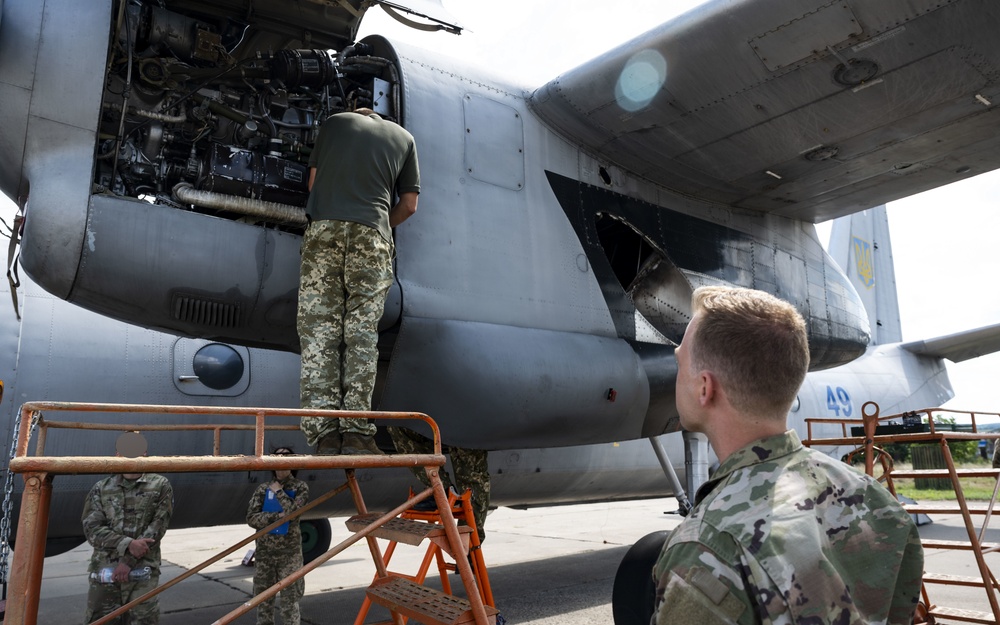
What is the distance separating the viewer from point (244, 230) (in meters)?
4.20

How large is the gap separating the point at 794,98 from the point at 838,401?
8456 millimetres

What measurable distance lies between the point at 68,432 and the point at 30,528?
4.26 m

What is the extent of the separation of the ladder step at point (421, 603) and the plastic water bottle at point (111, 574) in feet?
8.45

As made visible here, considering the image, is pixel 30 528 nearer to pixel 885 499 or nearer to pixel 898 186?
pixel 885 499

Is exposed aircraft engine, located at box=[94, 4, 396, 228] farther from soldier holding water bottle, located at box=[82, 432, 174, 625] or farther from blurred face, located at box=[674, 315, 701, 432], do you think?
blurred face, located at box=[674, 315, 701, 432]

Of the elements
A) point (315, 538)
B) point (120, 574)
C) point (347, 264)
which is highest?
point (347, 264)

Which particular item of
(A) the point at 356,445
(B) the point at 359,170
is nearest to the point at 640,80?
(B) the point at 359,170

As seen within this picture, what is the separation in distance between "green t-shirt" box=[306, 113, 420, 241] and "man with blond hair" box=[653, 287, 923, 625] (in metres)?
2.43

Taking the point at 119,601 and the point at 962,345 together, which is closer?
the point at 119,601

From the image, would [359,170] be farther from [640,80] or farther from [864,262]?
[864,262]

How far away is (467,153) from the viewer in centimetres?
501

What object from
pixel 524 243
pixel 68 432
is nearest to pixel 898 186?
pixel 524 243

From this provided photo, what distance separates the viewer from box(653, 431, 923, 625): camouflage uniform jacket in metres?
1.27

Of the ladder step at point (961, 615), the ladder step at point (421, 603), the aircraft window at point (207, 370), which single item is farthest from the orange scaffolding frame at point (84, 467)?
the ladder step at point (961, 615)
